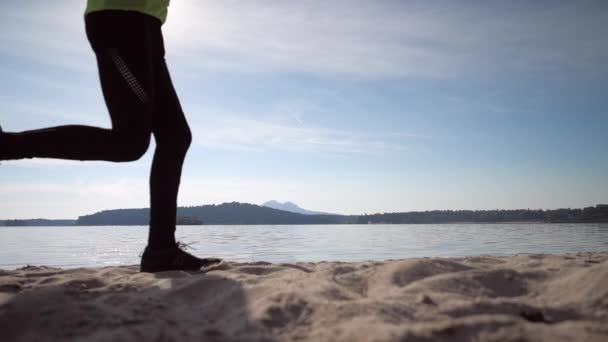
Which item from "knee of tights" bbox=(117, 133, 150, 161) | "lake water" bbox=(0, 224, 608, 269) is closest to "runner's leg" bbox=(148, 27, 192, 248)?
"knee of tights" bbox=(117, 133, 150, 161)

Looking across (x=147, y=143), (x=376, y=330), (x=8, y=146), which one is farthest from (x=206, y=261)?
(x=376, y=330)

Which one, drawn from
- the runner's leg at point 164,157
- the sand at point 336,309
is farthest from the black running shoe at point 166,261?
the sand at point 336,309

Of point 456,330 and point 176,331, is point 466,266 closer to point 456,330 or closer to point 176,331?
point 456,330

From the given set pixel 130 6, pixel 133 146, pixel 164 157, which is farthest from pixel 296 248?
pixel 130 6

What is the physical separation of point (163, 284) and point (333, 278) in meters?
1.04

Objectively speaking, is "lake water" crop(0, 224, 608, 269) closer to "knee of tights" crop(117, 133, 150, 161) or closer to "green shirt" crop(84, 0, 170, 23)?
"knee of tights" crop(117, 133, 150, 161)

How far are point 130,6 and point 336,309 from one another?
8.05 feet

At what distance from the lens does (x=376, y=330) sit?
4.50ft

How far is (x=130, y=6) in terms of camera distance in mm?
2746

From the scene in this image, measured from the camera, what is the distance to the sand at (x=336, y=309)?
4.51ft

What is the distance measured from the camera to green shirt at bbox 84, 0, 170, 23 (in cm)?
270

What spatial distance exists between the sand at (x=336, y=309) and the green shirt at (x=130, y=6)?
1860mm

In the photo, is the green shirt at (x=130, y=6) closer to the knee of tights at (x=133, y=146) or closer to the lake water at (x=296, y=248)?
the knee of tights at (x=133, y=146)

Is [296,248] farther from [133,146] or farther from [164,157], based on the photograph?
[133,146]
